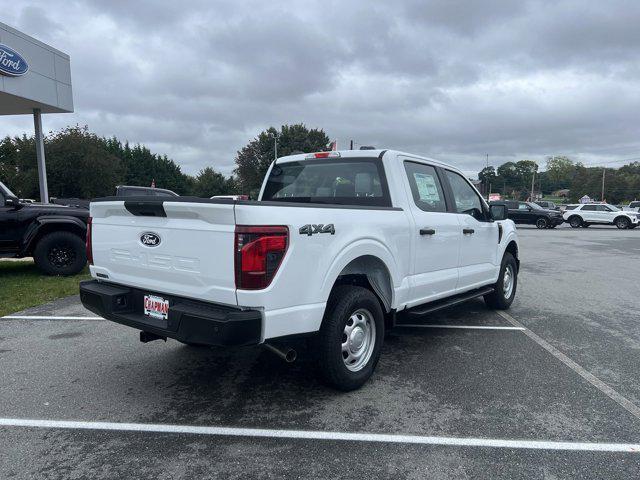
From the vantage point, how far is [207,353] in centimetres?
476

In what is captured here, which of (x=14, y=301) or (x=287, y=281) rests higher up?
(x=287, y=281)

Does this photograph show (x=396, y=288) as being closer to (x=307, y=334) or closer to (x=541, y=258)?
(x=307, y=334)

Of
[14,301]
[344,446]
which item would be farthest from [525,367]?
[14,301]

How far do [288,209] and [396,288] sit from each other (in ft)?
4.94

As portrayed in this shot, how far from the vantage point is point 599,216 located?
3011 cm

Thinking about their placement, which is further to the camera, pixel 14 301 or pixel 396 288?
pixel 14 301

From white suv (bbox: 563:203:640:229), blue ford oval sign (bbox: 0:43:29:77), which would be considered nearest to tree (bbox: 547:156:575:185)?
white suv (bbox: 563:203:640:229)

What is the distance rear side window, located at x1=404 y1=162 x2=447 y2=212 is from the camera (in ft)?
A: 15.3

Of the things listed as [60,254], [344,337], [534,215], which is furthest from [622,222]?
[344,337]

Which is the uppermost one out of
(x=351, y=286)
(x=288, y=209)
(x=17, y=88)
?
(x=17, y=88)

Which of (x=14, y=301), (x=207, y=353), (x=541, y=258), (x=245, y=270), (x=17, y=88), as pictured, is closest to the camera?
(x=245, y=270)

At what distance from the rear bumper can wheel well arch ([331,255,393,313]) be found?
90 centimetres

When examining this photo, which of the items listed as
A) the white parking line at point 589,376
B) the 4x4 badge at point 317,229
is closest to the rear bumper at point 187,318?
the 4x4 badge at point 317,229

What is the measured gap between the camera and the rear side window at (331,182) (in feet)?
14.7
